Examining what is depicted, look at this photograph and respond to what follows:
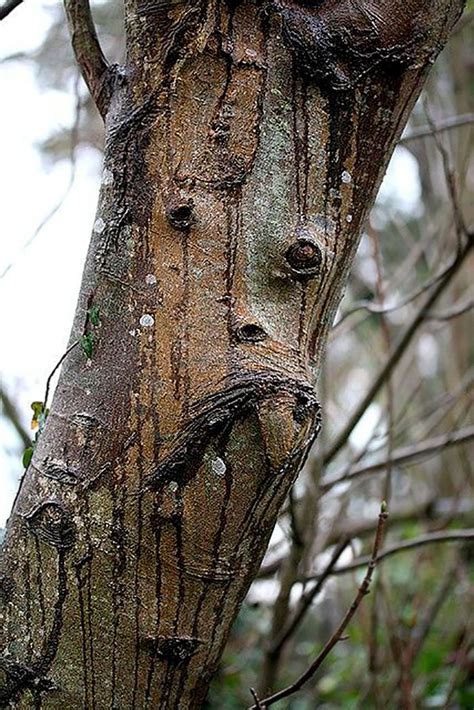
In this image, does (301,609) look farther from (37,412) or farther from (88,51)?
(88,51)

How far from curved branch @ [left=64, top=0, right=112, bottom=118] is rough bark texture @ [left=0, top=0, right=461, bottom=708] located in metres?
0.04

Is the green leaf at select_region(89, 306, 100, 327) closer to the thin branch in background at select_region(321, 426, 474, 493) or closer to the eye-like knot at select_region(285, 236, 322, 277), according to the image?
the eye-like knot at select_region(285, 236, 322, 277)

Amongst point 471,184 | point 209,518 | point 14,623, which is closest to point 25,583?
point 14,623

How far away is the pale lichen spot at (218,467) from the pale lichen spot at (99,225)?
19 cm

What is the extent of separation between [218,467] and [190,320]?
11cm

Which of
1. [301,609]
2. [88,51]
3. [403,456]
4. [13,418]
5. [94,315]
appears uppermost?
[403,456]

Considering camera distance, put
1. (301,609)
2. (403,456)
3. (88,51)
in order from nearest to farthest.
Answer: (88,51), (301,609), (403,456)

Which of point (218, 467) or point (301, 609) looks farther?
point (301, 609)

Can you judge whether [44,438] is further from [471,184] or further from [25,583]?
[471,184]

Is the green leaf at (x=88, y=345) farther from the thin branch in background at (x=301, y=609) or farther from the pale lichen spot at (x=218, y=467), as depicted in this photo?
the thin branch in background at (x=301, y=609)

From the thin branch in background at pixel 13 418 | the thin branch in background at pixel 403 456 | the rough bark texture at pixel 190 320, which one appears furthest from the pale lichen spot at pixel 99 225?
the thin branch in background at pixel 403 456

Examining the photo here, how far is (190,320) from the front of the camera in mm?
597

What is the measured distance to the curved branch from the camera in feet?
2.22

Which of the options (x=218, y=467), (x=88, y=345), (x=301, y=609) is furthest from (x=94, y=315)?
(x=301, y=609)
